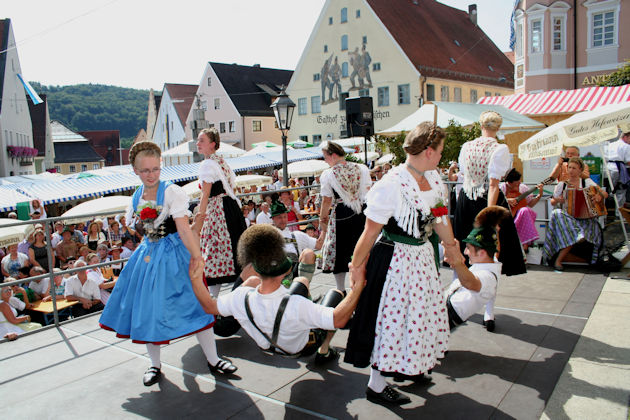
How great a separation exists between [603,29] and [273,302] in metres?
26.8

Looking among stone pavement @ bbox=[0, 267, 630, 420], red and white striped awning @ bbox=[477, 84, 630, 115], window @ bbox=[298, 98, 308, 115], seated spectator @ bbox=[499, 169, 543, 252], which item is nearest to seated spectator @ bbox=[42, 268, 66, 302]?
stone pavement @ bbox=[0, 267, 630, 420]

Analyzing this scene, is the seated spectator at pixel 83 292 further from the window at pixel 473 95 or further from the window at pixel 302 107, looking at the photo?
the window at pixel 473 95

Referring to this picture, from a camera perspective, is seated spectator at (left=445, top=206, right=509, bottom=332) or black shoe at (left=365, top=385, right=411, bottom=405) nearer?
black shoe at (left=365, top=385, right=411, bottom=405)

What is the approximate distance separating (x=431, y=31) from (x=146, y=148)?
134 feet

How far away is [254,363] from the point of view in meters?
4.23

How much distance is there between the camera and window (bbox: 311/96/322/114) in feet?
135

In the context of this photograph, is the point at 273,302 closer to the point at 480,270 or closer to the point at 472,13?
the point at 480,270

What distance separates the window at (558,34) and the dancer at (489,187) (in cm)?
2334

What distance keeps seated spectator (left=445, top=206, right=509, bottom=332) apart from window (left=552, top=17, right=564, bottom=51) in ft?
79.3

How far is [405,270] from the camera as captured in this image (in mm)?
3191

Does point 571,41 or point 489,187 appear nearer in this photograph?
point 489,187

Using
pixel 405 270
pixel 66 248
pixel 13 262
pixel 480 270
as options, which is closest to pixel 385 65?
pixel 66 248

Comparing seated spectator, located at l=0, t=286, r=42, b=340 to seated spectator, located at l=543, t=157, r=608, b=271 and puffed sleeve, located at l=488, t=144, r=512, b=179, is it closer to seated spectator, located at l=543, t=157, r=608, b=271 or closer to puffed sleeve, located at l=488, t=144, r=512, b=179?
puffed sleeve, located at l=488, t=144, r=512, b=179

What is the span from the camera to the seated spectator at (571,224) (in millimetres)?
6758
